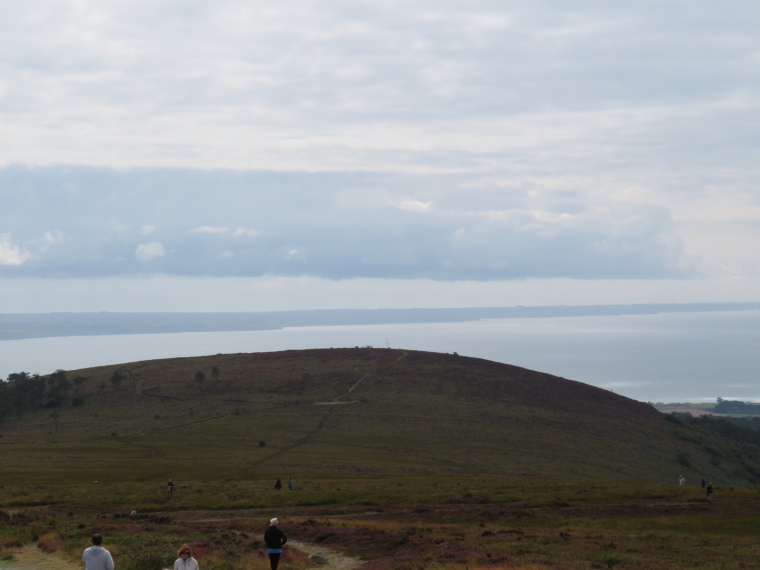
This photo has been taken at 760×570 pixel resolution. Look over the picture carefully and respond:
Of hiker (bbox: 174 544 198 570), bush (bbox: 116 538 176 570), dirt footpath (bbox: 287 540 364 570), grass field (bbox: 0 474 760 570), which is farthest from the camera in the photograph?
grass field (bbox: 0 474 760 570)

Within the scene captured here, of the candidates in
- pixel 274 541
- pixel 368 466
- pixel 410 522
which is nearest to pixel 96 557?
pixel 274 541

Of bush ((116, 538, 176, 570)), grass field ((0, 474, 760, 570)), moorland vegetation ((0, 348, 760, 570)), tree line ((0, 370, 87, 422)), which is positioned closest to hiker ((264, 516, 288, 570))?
grass field ((0, 474, 760, 570))

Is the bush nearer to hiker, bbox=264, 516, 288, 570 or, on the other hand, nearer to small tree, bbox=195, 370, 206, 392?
hiker, bbox=264, 516, 288, 570

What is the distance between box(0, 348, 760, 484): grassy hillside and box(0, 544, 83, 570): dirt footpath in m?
40.3

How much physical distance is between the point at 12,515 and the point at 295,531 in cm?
1904

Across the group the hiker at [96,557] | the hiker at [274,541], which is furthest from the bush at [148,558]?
the hiker at [96,557]

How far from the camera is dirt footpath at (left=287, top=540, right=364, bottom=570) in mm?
27469

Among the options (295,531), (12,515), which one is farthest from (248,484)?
(295,531)

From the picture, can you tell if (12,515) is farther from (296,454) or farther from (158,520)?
(296,454)

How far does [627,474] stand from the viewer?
306 ft

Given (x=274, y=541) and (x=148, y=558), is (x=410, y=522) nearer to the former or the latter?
(x=274, y=541)

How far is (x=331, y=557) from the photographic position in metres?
29.2

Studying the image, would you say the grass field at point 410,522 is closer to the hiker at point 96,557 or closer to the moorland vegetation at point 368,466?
the moorland vegetation at point 368,466

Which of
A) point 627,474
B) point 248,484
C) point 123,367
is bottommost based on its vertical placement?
point 627,474
